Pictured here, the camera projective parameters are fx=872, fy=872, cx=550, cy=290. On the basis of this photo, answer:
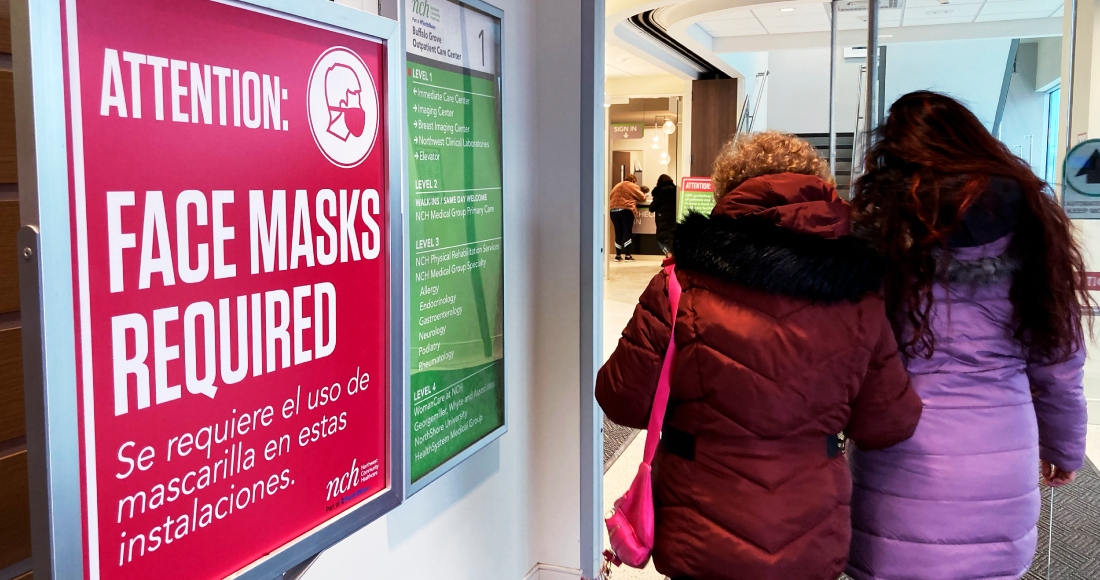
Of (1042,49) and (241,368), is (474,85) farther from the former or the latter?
(1042,49)

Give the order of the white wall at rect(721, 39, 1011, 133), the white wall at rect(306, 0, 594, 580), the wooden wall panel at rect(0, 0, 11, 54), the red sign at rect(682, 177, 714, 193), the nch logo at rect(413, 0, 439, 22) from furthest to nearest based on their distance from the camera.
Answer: the white wall at rect(721, 39, 1011, 133)
the red sign at rect(682, 177, 714, 193)
the white wall at rect(306, 0, 594, 580)
the nch logo at rect(413, 0, 439, 22)
the wooden wall panel at rect(0, 0, 11, 54)

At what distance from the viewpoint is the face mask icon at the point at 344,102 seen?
4.26ft

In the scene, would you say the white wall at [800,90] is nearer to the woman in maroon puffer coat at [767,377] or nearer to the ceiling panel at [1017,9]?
the ceiling panel at [1017,9]

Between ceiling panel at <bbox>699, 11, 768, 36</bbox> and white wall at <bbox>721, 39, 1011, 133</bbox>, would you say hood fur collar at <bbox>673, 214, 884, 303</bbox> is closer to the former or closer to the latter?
white wall at <bbox>721, 39, 1011, 133</bbox>

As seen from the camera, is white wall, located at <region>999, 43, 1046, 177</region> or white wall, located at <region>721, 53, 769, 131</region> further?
white wall, located at <region>721, 53, 769, 131</region>

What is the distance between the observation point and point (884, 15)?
347 inches

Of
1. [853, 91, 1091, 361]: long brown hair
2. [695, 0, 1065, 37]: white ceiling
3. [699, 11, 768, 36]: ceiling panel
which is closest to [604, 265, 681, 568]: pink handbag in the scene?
[853, 91, 1091, 361]: long brown hair

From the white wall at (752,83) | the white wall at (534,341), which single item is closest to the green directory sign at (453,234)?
the white wall at (534,341)

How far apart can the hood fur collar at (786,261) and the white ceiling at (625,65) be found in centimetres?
923

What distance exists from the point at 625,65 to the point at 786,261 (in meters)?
11.8

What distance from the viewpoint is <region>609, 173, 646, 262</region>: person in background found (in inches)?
582

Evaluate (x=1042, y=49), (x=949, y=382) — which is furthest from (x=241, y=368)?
(x=1042, y=49)

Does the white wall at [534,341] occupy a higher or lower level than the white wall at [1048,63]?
lower

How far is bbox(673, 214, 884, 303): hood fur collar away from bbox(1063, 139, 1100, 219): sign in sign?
3.56m
